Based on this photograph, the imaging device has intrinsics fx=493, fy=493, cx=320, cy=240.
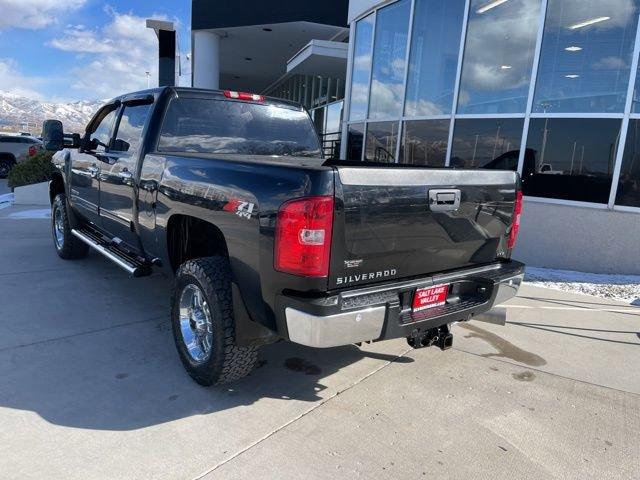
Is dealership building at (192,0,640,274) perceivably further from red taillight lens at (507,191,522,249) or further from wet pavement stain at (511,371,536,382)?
wet pavement stain at (511,371,536,382)

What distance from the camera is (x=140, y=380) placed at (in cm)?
330

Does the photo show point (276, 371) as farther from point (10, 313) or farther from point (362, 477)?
point (10, 313)

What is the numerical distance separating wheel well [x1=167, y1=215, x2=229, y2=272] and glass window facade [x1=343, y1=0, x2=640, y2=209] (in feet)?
9.92

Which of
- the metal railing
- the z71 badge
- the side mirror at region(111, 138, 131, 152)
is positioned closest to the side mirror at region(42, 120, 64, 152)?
the side mirror at region(111, 138, 131, 152)

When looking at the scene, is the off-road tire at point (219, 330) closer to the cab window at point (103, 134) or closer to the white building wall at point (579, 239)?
the cab window at point (103, 134)

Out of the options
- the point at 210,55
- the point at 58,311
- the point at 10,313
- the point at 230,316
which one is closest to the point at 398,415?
the point at 230,316

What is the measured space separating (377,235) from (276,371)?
145 centimetres

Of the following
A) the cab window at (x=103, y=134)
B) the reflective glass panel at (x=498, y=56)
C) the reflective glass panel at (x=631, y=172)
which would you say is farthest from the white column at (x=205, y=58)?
the reflective glass panel at (x=631, y=172)

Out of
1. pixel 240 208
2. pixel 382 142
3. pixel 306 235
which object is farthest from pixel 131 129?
pixel 382 142

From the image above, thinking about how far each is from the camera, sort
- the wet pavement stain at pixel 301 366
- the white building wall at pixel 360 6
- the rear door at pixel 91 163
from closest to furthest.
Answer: the wet pavement stain at pixel 301 366
the rear door at pixel 91 163
the white building wall at pixel 360 6

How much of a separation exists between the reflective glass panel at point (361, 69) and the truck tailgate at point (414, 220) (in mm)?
7903

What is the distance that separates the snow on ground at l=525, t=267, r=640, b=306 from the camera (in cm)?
607

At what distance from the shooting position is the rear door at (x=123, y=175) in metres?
4.18

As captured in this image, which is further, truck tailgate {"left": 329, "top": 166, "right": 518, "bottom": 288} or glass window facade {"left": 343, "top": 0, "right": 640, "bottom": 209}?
glass window facade {"left": 343, "top": 0, "right": 640, "bottom": 209}
